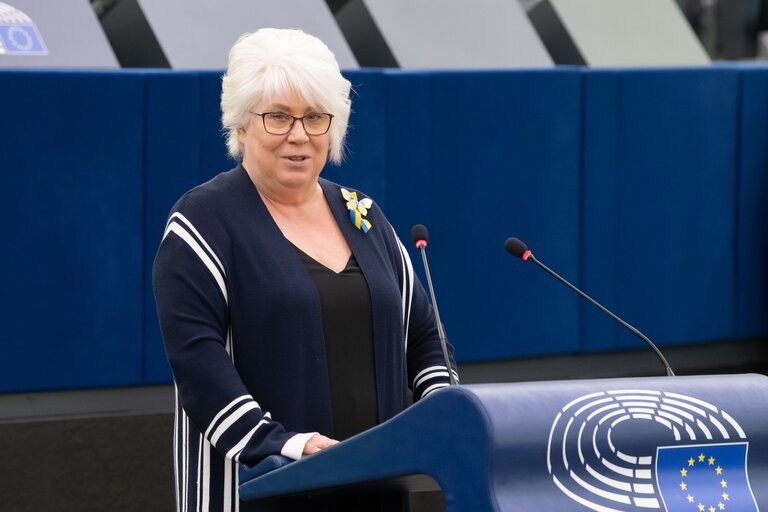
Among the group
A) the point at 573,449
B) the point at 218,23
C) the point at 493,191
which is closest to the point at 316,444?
the point at 573,449

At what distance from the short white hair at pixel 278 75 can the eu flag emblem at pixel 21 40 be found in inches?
95.2

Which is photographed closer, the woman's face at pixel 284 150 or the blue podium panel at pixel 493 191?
the woman's face at pixel 284 150

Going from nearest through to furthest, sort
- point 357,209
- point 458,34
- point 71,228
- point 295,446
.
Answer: point 295,446, point 357,209, point 71,228, point 458,34

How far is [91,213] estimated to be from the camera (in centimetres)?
512

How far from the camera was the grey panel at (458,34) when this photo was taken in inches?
239

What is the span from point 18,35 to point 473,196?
6.59 feet

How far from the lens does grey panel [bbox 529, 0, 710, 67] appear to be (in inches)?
257

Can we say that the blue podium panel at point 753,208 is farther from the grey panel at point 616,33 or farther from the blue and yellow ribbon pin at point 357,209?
the blue and yellow ribbon pin at point 357,209

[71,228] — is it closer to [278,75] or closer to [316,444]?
[278,75]

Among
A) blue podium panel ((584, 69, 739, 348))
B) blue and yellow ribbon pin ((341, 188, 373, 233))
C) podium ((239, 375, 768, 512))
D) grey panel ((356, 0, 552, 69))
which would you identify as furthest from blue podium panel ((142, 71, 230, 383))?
podium ((239, 375, 768, 512))

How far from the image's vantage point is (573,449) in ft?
7.52

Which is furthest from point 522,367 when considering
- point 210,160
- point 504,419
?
point 504,419

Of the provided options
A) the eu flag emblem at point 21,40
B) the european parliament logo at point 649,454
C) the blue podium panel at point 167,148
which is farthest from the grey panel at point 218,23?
the european parliament logo at point 649,454

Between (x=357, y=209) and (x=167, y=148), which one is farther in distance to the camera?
(x=167, y=148)
